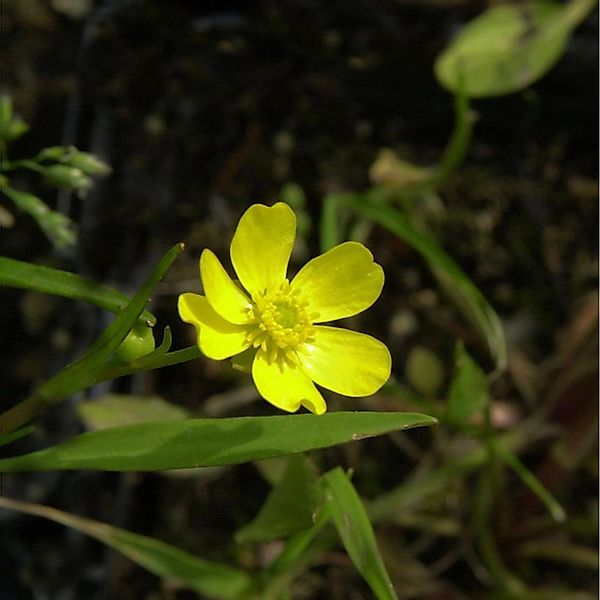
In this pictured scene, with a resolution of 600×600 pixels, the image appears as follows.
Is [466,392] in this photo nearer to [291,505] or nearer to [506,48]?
[291,505]

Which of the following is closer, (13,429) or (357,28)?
(13,429)

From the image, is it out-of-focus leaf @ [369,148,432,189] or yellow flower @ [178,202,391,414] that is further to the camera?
out-of-focus leaf @ [369,148,432,189]

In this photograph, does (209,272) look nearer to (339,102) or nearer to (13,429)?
A: (13,429)

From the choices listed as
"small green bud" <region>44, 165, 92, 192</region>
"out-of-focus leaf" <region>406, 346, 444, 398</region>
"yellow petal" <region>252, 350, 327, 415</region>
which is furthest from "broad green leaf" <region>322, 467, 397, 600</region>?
"out-of-focus leaf" <region>406, 346, 444, 398</region>

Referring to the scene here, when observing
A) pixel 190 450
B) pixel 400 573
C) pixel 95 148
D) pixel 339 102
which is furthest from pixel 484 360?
pixel 190 450

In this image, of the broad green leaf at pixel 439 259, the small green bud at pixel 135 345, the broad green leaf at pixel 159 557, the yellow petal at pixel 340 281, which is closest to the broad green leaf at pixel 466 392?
the broad green leaf at pixel 439 259

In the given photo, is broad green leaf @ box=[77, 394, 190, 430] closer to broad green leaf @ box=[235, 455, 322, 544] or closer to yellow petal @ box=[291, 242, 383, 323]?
broad green leaf @ box=[235, 455, 322, 544]

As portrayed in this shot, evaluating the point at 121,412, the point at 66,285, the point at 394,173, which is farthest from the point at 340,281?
the point at 394,173

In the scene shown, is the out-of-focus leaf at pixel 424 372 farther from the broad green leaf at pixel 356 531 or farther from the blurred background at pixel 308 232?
the broad green leaf at pixel 356 531

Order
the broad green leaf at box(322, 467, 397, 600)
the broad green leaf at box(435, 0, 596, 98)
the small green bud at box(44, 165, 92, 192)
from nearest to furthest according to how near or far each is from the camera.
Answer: the broad green leaf at box(322, 467, 397, 600)
the small green bud at box(44, 165, 92, 192)
the broad green leaf at box(435, 0, 596, 98)
